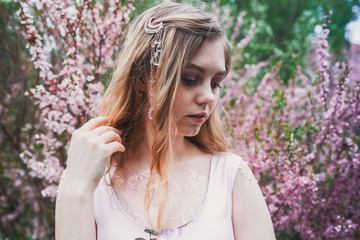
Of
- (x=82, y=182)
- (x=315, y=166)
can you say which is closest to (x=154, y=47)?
(x=82, y=182)

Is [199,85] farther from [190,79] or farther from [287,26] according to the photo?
[287,26]

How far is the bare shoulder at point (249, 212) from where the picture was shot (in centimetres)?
125

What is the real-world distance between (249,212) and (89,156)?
64cm

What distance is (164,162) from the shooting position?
4.45 feet

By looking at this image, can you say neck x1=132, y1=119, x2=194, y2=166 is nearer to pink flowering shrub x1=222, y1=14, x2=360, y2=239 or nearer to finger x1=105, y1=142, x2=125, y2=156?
finger x1=105, y1=142, x2=125, y2=156

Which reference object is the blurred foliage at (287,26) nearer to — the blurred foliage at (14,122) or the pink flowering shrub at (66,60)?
the pink flowering shrub at (66,60)

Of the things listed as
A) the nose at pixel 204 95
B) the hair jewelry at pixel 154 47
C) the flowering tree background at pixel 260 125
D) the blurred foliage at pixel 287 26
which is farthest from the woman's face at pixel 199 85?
the blurred foliage at pixel 287 26

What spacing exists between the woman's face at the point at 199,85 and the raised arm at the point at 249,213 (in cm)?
32

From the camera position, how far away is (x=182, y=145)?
148 centimetres

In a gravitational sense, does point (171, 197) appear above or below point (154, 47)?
below

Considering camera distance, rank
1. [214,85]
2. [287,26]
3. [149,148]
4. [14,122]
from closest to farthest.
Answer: [214,85] < [149,148] < [14,122] < [287,26]

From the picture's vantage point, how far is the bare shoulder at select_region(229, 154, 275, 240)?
125 centimetres

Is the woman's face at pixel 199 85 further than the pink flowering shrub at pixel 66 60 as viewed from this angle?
No

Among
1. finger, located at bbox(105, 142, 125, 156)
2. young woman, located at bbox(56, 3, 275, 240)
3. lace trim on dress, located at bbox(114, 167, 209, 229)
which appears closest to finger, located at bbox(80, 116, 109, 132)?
young woman, located at bbox(56, 3, 275, 240)
